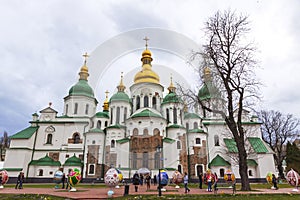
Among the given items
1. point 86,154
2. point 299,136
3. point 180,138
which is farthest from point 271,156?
point 86,154

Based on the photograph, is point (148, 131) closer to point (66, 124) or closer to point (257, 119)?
point (66, 124)

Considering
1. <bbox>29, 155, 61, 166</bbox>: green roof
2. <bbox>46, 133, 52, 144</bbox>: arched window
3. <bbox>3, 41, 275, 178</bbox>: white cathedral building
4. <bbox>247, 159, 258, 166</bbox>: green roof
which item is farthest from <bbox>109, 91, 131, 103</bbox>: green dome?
<bbox>247, 159, 258, 166</bbox>: green roof

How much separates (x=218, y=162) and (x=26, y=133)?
34.9m

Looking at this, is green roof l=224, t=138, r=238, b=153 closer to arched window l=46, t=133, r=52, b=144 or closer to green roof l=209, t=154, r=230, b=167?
green roof l=209, t=154, r=230, b=167

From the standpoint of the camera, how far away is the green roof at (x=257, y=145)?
37.9m

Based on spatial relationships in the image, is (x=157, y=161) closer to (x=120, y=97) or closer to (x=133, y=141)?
(x=133, y=141)

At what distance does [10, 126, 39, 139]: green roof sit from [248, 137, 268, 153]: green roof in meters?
40.2

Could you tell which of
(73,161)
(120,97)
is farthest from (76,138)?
(120,97)

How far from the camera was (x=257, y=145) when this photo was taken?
39.1 meters

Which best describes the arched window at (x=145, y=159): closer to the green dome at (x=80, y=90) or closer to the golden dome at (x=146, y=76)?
the golden dome at (x=146, y=76)

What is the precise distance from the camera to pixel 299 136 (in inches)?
1597

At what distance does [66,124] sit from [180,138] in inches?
878

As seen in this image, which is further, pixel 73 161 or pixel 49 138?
pixel 49 138

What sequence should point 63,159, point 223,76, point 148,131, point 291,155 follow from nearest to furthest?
point 223,76
point 148,131
point 63,159
point 291,155
